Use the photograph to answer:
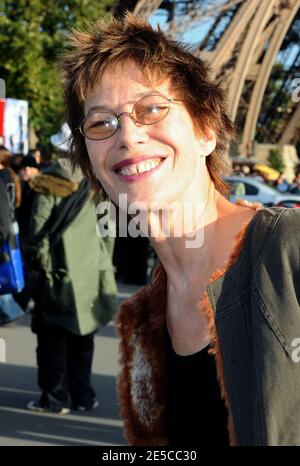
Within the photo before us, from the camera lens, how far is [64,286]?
5.82 metres

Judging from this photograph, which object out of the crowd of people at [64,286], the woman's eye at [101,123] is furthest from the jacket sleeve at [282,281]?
the crowd of people at [64,286]

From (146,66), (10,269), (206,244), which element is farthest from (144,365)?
(10,269)

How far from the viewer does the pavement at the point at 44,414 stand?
A: 5215mm

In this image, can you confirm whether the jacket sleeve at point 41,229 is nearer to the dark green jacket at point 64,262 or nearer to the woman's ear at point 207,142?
the dark green jacket at point 64,262

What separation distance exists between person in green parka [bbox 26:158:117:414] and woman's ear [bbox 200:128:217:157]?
372cm

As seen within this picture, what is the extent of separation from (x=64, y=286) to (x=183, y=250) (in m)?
3.90

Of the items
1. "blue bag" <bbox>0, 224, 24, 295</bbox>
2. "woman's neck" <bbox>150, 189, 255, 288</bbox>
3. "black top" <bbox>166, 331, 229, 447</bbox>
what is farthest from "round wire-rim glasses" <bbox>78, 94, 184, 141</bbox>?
"blue bag" <bbox>0, 224, 24, 295</bbox>

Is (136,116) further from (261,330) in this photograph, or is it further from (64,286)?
(64,286)

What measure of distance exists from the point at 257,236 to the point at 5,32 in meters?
16.6

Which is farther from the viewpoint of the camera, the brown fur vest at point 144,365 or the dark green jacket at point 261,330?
the brown fur vest at point 144,365

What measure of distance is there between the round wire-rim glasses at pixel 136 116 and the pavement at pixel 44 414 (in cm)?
344

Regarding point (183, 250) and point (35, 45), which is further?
point (35, 45)
